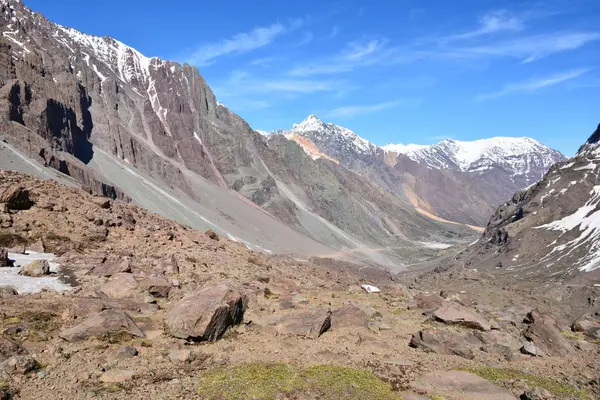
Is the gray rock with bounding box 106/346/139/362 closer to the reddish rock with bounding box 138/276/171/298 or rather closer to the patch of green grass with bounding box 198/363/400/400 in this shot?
the patch of green grass with bounding box 198/363/400/400

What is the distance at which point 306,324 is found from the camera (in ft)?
50.5

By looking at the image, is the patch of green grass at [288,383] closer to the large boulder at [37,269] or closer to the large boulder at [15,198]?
the large boulder at [37,269]

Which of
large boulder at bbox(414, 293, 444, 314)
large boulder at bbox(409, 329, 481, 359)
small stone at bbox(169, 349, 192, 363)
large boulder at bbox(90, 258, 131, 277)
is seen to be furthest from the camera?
large boulder at bbox(414, 293, 444, 314)

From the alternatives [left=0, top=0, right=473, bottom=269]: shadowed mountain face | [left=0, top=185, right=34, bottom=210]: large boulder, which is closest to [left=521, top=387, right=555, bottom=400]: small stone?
[left=0, top=185, right=34, bottom=210]: large boulder

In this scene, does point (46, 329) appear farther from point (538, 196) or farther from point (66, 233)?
point (538, 196)

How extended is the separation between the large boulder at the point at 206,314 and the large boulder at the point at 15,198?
13152 millimetres

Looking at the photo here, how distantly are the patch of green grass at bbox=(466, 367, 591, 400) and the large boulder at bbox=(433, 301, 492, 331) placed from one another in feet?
12.8

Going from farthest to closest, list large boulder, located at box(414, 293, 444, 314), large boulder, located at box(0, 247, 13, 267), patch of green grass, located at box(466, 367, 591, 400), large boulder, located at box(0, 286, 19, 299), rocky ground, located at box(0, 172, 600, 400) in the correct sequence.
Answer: large boulder, located at box(414, 293, 444, 314) → large boulder, located at box(0, 247, 13, 267) → large boulder, located at box(0, 286, 19, 299) → patch of green grass, located at box(466, 367, 591, 400) → rocky ground, located at box(0, 172, 600, 400)

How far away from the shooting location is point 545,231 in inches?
3757

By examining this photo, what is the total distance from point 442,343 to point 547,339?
429 centimetres

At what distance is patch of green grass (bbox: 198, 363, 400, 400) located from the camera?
10.6 m

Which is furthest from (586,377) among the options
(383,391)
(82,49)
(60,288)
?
(82,49)

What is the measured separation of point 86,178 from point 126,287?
61774mm

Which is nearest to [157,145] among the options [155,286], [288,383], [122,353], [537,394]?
[155,286]
